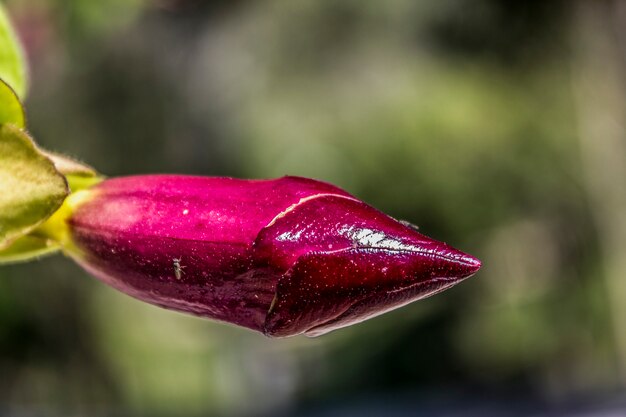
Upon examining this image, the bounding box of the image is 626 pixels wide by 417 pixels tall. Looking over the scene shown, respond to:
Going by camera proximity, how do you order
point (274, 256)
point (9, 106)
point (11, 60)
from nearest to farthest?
point (274, 256)
point (9, 106)
point (11, 60)

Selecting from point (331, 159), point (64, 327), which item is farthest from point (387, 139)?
point (64, 327)

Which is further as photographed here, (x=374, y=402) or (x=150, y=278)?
(x=374, y=402)

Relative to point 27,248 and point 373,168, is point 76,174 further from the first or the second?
point 373,168

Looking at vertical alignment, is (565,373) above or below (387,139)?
below

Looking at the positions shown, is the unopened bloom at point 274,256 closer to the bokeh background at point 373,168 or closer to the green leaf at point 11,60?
the green leaf at point 11,60

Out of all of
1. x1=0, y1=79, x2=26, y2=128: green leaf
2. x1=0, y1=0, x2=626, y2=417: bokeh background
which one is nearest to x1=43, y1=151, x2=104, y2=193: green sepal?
x1=0, y1=79, x2=26, y2=128: green leaf

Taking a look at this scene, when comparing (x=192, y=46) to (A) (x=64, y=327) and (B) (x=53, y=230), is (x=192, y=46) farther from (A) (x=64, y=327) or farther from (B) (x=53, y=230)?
(B) (x=53, y=230)

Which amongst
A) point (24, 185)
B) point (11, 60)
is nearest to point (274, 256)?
point (24, 185)
